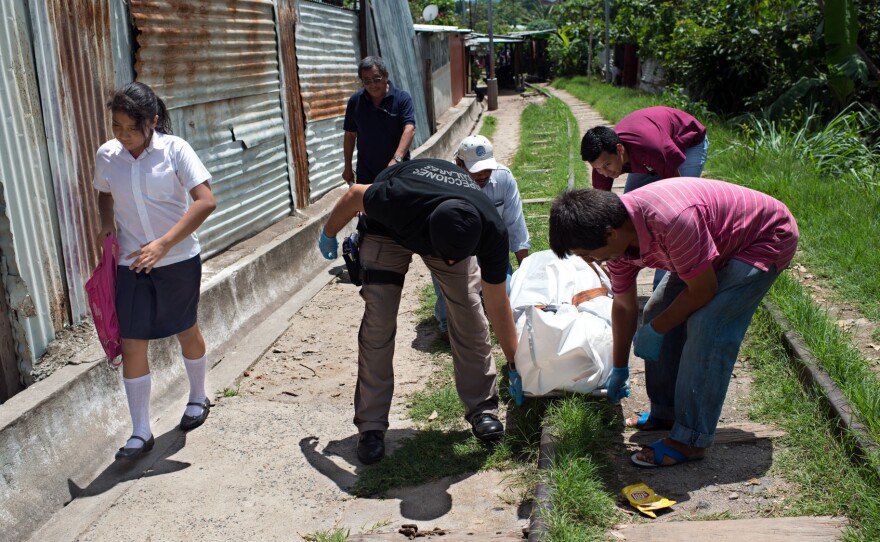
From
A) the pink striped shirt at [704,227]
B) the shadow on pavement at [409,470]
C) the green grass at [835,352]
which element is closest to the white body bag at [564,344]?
the shadow on pavement at [409,470]

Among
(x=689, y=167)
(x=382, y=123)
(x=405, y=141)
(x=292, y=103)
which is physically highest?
(x=292, y=103)

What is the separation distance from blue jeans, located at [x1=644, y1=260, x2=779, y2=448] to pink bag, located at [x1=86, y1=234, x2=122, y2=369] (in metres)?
2.62

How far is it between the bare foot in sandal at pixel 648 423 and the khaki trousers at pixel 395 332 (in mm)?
696

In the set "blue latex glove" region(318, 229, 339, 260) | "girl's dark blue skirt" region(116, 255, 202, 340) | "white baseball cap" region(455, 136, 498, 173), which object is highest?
"white baseball cap" region(455, 136, 498, 173)

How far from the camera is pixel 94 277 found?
13.7 ft

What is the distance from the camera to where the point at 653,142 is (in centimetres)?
497

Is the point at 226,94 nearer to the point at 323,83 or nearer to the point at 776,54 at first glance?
the point at 323,83

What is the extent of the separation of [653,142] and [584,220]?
191 cm

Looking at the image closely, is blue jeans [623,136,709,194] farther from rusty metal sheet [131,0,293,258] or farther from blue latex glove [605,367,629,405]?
rusty metal sheet [131,0,293,258]

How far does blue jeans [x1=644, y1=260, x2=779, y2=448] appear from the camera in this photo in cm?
355

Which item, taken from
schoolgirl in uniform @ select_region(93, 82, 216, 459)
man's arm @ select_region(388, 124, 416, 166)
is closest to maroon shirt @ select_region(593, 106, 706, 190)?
man's arm @ select_region(388, 124, 416, 166)

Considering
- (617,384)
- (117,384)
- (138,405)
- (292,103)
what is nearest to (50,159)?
(117,384)

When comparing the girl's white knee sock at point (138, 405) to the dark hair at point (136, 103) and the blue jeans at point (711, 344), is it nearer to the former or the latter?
the dark hair at point (136, 103)

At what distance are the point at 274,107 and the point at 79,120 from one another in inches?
139
